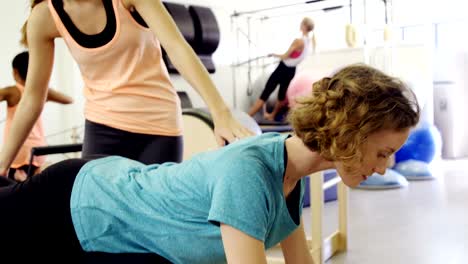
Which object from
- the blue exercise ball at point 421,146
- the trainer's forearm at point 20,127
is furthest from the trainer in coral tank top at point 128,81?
the blue exercise ball at point 421,146

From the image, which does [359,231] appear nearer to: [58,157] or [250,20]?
[58,157]

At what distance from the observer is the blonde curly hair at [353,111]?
95 centimetres

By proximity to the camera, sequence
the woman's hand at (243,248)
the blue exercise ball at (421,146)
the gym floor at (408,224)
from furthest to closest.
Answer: the blue exercise ball at (421,146) → the gym floor at (408,224) → the woman's hand at (243,248)

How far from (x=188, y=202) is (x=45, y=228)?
0.34 meters

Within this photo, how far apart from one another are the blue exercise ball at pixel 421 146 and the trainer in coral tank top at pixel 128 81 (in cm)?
446

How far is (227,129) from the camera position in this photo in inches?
50.8

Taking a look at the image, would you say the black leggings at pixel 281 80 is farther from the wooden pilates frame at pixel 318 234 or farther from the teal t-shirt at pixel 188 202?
the teal t-shirt at pixel 188 202

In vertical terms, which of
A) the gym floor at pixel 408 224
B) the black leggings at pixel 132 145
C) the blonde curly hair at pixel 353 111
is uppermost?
the blonde curly hair at pixel 353 111

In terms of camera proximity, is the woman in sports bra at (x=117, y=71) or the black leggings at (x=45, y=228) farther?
the woman in sports bra at (x=117, y=71)

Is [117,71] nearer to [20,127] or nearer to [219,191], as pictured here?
[20,127]

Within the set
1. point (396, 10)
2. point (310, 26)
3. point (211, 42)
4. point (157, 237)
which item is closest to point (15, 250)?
point (157, 237)

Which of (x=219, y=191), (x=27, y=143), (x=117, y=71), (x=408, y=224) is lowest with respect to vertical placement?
(x=408, y=224)

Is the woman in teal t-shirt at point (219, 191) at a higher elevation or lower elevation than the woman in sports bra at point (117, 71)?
lower

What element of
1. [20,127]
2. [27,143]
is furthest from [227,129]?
[27,143]
